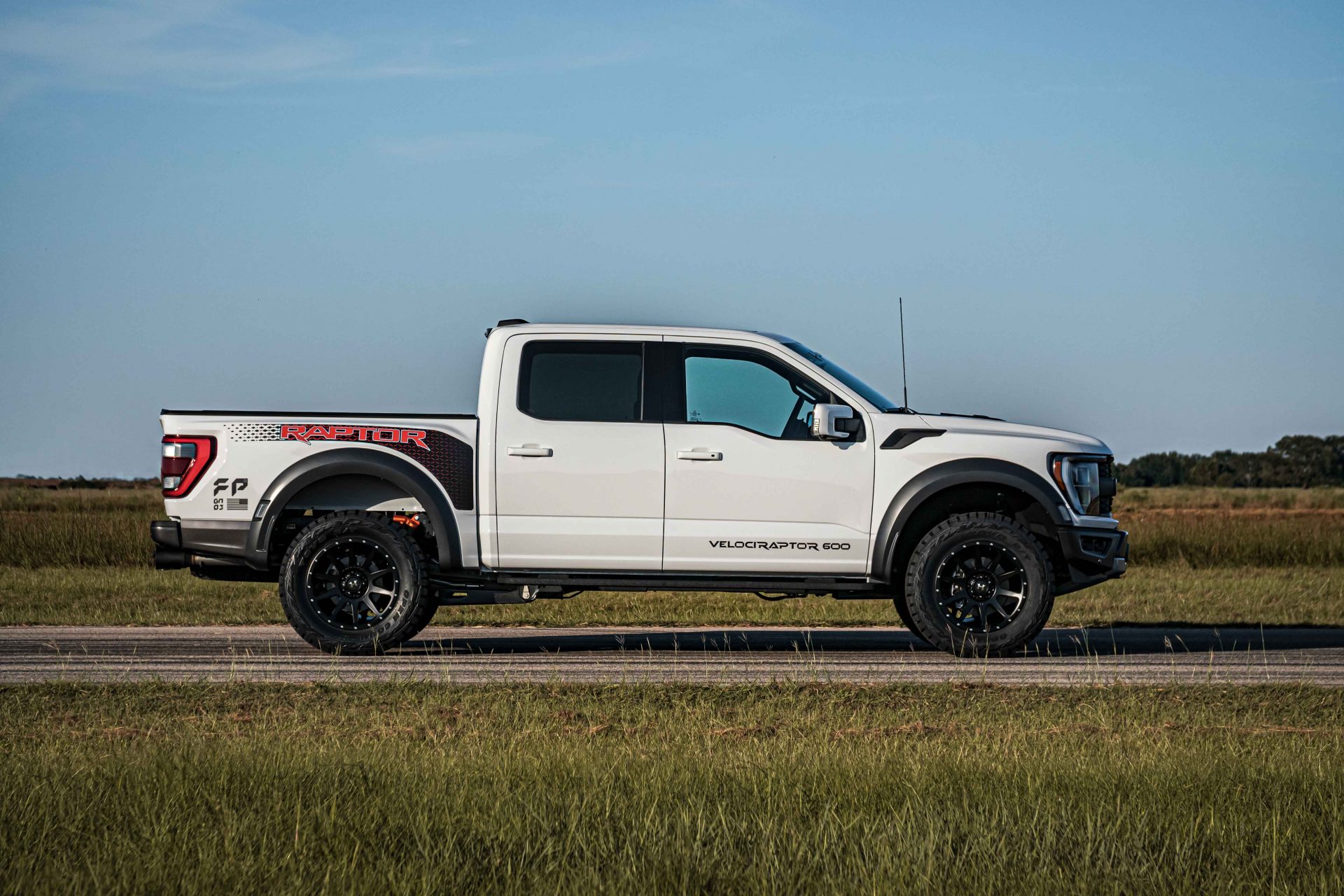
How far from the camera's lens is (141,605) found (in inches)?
609

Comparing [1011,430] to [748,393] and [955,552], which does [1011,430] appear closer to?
[955,552]

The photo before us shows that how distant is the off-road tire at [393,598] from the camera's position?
9.73m

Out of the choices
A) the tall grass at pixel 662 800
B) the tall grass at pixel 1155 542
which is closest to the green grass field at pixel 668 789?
the tall grass at pixel 662 800

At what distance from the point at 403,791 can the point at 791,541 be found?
5.02 metres

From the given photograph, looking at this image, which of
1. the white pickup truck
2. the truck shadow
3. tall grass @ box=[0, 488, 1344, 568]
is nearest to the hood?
the white pickup truck

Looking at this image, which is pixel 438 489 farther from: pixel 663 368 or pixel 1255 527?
pixel 1255 527

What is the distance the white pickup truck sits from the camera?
9.67 metres

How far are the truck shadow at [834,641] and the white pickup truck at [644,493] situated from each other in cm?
72

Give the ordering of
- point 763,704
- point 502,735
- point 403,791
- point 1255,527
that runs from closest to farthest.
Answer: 1. point 403,791
2. point 502,735
3. point 763,704
4. point 1255,527

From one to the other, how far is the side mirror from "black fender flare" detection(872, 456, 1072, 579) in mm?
626

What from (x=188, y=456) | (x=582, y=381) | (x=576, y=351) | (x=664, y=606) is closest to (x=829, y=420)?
(x=582, y=381)

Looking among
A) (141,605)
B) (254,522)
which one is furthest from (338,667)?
(141,605)

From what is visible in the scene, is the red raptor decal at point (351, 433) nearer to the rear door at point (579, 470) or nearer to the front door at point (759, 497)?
the rear door at point (579, 470)

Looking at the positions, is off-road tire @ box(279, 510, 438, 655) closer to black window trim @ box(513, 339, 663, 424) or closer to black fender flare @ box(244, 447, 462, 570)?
black fender flare @ box(244, 447, 462, 570)
